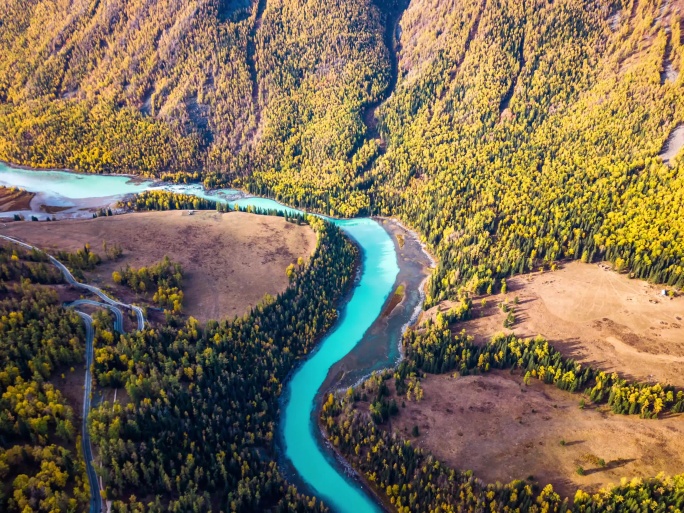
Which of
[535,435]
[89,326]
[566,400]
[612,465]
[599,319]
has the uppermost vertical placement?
[599,319]

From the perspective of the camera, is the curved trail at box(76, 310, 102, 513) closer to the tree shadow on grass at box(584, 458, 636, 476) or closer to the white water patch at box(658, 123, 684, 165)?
the tree shadow on grass at box(584, 458, 636, 476)

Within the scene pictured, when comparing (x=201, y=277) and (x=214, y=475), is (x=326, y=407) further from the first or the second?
(x=201, y=277)

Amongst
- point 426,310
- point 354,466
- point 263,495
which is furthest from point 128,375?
point 426,310

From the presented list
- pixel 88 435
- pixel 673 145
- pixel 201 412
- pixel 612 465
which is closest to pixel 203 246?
pixel 201 412

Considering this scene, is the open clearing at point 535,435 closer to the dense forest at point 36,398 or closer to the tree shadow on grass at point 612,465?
the tree shadow on grass at point 612,465

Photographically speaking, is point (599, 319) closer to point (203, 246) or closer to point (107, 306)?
point (203, 246)
